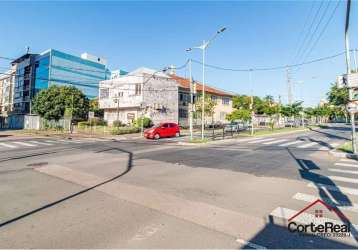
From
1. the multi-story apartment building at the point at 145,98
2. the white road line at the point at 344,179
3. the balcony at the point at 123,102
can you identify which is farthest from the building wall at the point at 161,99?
the white road line at the point at 344,179

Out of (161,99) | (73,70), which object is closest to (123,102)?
(161,99)

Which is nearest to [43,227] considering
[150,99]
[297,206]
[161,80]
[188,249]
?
[188,249]

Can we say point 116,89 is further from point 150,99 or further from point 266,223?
point 266,223

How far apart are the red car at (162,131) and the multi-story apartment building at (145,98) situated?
8.64 metres

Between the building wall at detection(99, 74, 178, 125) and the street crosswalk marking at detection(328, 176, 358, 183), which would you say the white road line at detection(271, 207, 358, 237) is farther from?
the building wall at detection(99, 74, 178, 125)

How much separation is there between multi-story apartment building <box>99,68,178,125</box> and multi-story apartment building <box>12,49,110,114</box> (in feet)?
71.1

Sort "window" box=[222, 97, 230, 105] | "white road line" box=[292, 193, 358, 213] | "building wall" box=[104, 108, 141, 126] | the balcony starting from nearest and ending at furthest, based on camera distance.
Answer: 1. "white road line" box=[292, 193, 358, 213]
2. the balcony
3. "building wall" box=[104, 108, 141, 126]
4. "window" box=[222, 97, 230, 105]

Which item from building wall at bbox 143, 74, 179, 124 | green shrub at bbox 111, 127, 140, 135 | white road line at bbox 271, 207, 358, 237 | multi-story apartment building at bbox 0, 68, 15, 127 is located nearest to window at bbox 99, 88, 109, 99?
building wall at bbox 143, 74, 179, 124

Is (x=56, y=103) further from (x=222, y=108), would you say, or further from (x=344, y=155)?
(x=344, y=155)

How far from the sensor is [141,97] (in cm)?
3522

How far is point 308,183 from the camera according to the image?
21.5ft

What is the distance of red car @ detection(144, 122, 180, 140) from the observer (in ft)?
77.7

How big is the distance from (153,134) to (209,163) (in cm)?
1442

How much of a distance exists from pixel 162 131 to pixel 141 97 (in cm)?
1244
